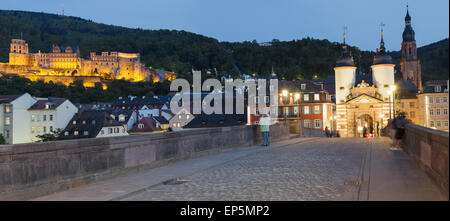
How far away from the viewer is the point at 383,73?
66.3 meters

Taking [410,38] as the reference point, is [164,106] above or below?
below

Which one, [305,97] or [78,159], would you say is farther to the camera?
[305,97]

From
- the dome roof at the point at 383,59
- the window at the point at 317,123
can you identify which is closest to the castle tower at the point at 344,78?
the dome roof at the point at 383,59

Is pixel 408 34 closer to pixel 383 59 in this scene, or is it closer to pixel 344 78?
pixel 383 59

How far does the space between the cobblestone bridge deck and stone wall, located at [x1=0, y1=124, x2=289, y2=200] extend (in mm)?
288

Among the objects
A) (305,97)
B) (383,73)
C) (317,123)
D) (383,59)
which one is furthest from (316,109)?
(383,59)

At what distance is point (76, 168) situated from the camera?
9742mm

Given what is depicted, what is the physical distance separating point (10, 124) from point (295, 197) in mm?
97658

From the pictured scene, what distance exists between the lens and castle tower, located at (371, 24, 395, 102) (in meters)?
64.9

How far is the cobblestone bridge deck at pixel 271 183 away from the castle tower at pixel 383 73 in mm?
54148

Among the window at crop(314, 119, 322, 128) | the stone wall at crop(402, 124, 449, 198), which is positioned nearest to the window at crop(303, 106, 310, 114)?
the window at crop(314, 119, 322, 128)

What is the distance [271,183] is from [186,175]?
2591mm

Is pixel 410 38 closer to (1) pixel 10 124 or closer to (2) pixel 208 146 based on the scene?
(1) pixel 10 124
